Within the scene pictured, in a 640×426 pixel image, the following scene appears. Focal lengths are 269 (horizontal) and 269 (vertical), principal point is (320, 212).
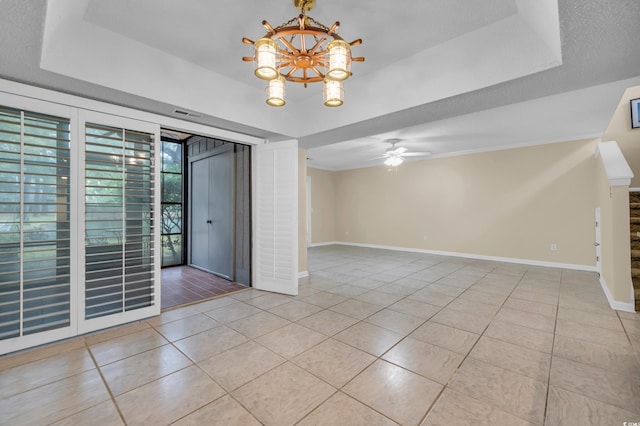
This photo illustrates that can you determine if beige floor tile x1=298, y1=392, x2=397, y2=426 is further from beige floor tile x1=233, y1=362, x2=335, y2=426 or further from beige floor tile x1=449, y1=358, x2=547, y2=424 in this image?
beige floor tile x1=449, y1=358, x2=547, y2=424

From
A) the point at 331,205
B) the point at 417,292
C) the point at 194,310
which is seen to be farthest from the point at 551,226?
the point at 194,310

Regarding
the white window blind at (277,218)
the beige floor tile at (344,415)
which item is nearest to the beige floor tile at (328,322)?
the white window blind at (277,218)

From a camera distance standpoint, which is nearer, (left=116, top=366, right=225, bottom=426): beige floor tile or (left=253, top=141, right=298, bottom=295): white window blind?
(left=116, top=366, right=225, bottom=426): beige floor tile

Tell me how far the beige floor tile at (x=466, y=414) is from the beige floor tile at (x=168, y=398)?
134 cm

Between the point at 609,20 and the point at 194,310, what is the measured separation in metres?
4.30

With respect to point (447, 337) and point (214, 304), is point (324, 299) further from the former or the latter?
point (447, 337)

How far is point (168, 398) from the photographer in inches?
67.1

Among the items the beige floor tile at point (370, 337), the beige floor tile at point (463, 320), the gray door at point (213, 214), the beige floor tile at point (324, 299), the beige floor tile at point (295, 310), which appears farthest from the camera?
the gray door at point (213, 214)

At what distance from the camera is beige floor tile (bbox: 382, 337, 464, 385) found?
6.41ft

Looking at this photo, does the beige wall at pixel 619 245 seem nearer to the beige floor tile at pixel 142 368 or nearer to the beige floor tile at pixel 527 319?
the beige floor tile at pixel 527 319

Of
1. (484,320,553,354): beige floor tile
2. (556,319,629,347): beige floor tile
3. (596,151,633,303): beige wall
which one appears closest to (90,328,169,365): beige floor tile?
(484,320,553,354): beige floor tile

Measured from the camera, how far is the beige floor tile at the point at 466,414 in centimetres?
150

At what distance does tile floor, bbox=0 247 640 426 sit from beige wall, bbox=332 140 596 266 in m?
2.28

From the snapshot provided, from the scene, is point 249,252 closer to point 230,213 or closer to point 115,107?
point 230,213
